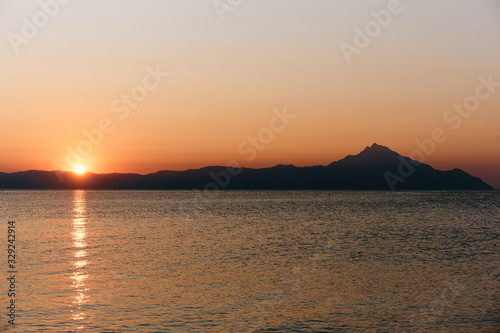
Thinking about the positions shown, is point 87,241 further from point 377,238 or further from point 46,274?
point 377,238

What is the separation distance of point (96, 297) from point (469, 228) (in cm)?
8178

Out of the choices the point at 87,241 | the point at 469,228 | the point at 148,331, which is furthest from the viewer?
the point at 469,228

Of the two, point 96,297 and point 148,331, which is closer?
point 148,331

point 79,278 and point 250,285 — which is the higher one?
point 79,278

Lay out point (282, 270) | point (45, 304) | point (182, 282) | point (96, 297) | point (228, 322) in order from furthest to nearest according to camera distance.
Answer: point (282, 270) < point (182, 282) < point (96, 297) < point (45, 304) < point (228, 322)

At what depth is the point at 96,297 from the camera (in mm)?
36500

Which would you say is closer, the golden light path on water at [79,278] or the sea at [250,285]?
the sea at [250,285]

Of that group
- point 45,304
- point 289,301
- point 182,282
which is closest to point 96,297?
point 45,304

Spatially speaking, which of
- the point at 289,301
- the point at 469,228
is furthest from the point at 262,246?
the point at 469,228

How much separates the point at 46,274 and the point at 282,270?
21083mm

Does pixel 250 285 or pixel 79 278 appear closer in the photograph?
pixel 250 285

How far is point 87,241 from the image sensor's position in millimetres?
73438

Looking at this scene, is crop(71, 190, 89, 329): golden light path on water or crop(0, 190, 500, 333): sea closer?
crop(0, 190, 500, 333): sea

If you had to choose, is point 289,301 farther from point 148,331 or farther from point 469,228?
point 469,228
